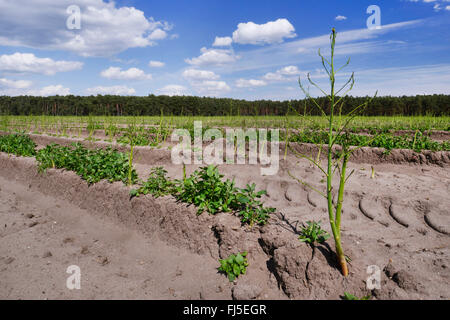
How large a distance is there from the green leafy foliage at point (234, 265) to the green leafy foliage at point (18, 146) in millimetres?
6455

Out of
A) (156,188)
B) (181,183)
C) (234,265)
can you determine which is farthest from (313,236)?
(156,188)

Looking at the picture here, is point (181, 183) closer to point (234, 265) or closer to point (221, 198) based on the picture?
point (221, 198)

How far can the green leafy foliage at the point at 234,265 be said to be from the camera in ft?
7.83

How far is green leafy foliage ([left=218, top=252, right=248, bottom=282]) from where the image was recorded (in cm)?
239

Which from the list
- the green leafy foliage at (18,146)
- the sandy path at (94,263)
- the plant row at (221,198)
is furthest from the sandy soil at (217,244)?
the green leafy foliage at (18,146)

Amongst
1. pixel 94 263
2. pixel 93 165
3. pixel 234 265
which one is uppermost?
pixel 93 165

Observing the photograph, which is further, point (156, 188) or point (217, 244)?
point (156, 188)

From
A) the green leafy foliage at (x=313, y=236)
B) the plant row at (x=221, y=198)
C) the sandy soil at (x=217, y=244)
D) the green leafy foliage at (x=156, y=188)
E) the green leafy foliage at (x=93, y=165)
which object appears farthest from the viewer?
the green leafy foliage at (x=93, y=165)

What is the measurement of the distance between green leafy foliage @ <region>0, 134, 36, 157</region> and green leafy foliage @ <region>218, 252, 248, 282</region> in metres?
6.45

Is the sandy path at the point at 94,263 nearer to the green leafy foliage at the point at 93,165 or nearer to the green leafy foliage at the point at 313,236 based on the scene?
the green leafy foliage at the point at 93,165

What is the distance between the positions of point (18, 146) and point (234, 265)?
730 cm

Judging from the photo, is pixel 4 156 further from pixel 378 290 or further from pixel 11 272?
pixel 378 290

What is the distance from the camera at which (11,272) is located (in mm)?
2664

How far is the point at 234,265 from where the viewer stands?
2396 millimetres
